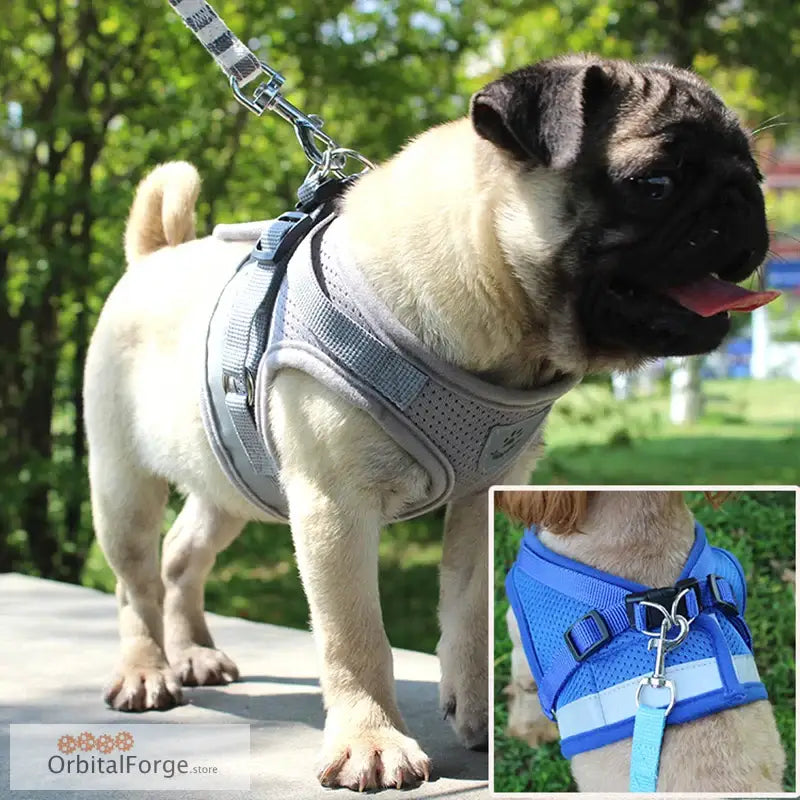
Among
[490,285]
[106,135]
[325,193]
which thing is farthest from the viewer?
[106,135]

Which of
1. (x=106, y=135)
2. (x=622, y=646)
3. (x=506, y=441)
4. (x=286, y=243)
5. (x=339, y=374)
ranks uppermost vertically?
(x=106, y=135)

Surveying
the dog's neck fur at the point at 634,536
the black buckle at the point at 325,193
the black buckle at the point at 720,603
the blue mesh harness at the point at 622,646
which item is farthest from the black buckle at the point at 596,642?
the black buckle at the point at 325,193

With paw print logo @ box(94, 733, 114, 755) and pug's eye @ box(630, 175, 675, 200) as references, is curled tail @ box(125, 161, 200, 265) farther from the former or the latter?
pug's eye @ box(630, 175, 675, 200)

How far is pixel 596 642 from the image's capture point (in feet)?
7.32

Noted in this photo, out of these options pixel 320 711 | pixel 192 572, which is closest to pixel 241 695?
pixel 320 711

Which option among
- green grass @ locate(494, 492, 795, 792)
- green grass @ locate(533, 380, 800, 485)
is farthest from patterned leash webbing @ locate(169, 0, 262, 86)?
green grass @ locate(533, 380, 800, 485)

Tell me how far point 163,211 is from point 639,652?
6.83ft

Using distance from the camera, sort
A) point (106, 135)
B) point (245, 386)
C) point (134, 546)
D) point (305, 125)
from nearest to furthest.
Result: point (245, 386), point (305, 125), point (134, 546), point (106, 135)

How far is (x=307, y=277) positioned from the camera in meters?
2.58

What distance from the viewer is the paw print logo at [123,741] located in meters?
2.79

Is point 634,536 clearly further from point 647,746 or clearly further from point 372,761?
point 372,761

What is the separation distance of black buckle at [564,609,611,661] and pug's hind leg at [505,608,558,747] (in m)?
0.24

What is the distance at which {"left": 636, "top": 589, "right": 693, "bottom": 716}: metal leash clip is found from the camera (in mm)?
2172

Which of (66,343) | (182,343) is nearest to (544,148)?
(182,343)
